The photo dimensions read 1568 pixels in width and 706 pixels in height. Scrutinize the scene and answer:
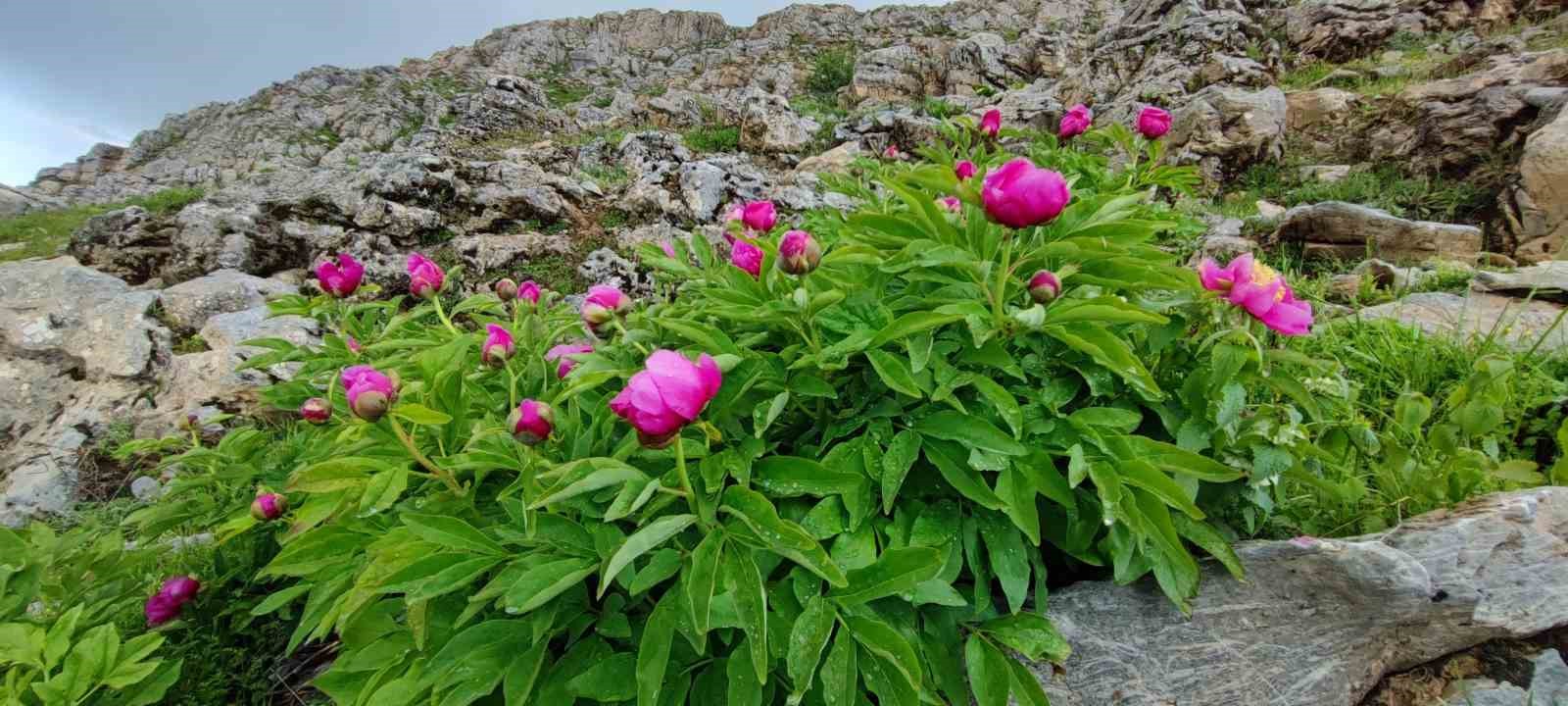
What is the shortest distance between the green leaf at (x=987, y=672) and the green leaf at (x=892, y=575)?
0.21 m

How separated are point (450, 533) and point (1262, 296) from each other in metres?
1.58

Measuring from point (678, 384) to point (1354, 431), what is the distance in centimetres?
165

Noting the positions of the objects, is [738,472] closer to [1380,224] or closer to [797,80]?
[1380,224]

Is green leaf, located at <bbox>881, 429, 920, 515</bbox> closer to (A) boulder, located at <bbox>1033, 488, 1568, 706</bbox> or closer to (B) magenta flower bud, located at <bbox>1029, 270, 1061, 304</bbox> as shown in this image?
(B) magenta flower bud, located at <bbox>1029, 270, 1061, 304</bbox>

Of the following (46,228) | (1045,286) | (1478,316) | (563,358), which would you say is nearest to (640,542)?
(563,358)

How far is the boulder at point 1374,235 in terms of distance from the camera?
4234mm

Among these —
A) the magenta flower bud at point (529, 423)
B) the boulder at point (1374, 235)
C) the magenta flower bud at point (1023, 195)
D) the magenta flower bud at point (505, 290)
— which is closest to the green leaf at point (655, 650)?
the magenta flower bud at point (529, 423)

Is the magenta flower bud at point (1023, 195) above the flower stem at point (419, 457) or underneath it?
above

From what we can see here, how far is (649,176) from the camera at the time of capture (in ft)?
24.7

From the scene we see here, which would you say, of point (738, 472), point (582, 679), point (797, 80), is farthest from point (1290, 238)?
point (797, 80)

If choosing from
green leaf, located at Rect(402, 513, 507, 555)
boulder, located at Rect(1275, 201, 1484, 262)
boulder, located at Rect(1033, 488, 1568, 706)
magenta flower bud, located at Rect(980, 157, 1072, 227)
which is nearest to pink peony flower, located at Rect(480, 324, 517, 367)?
green leaf, located at Rect(402, 513, 507, 555)

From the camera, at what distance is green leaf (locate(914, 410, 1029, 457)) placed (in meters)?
1.10

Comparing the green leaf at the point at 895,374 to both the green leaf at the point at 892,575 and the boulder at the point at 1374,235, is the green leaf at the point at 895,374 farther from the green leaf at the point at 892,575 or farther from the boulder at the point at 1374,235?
the boulder at the point at 1374,235

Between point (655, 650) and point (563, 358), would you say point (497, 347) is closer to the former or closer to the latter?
point (563, 358)
